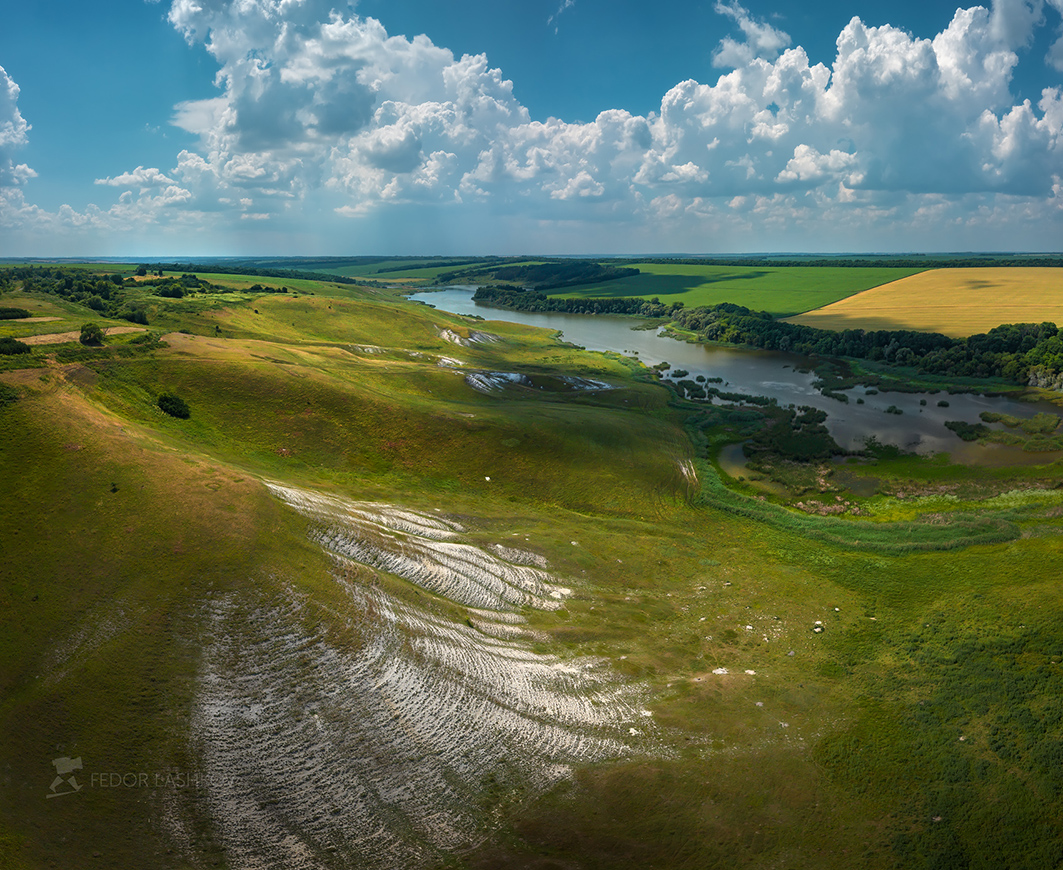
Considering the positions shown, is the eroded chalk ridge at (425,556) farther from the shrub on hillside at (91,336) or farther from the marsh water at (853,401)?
the marsh water at (853,401)

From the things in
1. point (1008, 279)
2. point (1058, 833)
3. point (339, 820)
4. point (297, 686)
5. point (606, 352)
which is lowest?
point (1058, 833)

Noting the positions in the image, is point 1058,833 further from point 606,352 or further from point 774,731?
point 606,352

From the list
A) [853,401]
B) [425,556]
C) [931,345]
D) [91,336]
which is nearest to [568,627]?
[425,556]

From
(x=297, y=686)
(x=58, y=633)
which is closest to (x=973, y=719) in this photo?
(x=297, y=686)

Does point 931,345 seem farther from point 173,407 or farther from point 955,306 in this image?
point 173,407

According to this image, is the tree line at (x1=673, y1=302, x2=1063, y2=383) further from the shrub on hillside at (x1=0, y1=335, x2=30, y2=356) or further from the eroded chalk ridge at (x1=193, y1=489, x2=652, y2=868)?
the shrub on hillside at (x1=0, y1=335, x2=30, y2=356)
